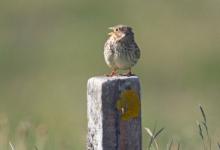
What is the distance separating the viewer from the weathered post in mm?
6375

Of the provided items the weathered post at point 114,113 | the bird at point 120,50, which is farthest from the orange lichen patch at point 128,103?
the bird at point 120,50

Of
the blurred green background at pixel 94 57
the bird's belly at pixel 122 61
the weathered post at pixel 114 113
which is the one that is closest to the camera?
the weathered post at pixel 114 113

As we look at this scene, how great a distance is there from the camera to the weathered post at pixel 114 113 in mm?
6375

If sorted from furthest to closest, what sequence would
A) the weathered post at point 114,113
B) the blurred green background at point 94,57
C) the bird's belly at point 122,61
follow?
the blurred green background at point 94,57 < the bird's belly at point 122,61 < the weathered post at point 114,113

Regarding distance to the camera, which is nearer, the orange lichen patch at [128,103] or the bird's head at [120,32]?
the orange lichen patch at [128,103]

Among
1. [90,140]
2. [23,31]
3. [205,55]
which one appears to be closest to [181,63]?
[205,55]

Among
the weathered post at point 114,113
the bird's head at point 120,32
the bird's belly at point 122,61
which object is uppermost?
the bird's head at point 120,32

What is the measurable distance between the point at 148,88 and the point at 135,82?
10731 millimetres

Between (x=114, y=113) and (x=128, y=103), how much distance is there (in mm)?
89

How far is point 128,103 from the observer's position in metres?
6.43

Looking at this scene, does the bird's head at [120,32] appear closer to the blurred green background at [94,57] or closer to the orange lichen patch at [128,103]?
the orange lichen patch at [128,103]

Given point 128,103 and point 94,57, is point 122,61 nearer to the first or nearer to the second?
point 128,103

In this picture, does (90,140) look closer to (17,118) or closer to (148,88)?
(17,118)

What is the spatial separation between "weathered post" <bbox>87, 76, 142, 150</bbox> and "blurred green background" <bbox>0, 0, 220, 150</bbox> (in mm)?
5231
